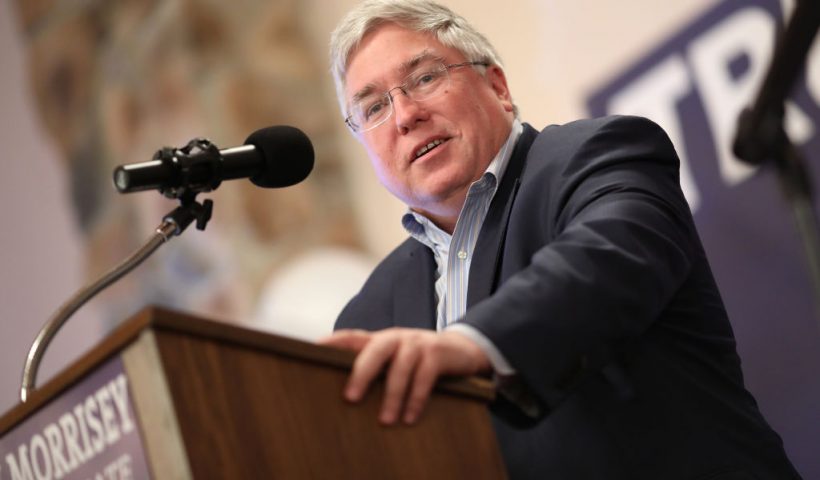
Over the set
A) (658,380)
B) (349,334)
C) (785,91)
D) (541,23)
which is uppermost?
(541,23)

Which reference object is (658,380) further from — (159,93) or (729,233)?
(159,93)

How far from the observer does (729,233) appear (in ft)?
10.0

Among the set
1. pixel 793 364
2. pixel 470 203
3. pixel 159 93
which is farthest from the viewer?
pixel 159 93

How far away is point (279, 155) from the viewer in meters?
1.93

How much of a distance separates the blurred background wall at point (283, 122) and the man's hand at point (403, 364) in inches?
68.6

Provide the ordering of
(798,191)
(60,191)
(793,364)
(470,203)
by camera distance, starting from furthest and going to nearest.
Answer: (60,191) → (793,364) → (470,203) → (798,191)

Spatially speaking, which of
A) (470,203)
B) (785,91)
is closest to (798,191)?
(785,91)

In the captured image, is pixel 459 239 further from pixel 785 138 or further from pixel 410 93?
pixel 785 138

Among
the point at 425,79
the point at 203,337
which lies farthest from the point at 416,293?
the point at 203,337

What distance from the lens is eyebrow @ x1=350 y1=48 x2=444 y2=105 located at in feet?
8.07

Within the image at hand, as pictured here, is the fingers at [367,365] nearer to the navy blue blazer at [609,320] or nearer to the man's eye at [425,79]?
the navy blue blazer at [609,320]

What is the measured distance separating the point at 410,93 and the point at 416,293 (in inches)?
17.8

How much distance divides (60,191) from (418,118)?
3.68 m

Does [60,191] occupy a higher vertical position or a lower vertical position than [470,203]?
higher
